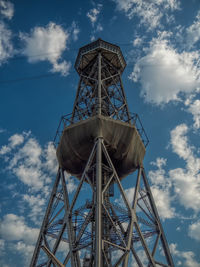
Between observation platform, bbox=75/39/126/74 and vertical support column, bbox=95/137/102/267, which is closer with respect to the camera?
vertical support column, bbox=95/137/102/267

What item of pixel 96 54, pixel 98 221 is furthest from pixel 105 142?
pixel 96 54

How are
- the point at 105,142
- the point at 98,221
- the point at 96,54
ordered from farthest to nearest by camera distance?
the point at 96,54 < the point at 105,142 < the point at 98,221

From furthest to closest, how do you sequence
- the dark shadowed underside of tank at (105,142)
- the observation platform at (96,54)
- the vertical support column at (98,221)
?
the observation platform at (96,54)
the dark shadowed underside of tank at (105,142)
the vertical support column at (98,221)

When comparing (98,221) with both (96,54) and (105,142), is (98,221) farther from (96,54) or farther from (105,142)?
(96,54)

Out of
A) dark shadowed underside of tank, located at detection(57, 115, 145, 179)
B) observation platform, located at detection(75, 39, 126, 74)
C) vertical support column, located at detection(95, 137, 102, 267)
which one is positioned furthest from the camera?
observation platform, located at detection(75, 39, 126, 74)

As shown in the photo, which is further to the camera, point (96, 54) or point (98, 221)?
point (96, 54)

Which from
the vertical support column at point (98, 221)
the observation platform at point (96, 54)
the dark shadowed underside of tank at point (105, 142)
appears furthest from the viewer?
the observation platform at point (96, 54)

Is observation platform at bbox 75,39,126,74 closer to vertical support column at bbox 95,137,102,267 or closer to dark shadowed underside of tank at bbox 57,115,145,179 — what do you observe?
dark shadowed underside of tank at bbox 57,115,145,179

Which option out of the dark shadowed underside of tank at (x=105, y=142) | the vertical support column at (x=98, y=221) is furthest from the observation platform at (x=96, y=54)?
the vertical support column at (x=98, y=221)

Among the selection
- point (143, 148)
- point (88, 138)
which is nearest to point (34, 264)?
point (88, 138)

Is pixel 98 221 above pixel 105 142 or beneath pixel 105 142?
beneath

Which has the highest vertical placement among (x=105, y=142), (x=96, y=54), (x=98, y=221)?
(x=96, y=54)

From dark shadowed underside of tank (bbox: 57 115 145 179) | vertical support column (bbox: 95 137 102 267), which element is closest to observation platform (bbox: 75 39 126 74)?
dark shadowed underside of tank (bbox: 57 115 145 179)

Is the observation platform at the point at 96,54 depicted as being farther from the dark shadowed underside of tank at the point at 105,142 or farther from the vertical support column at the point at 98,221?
the vertical support column at the point at 98,221
